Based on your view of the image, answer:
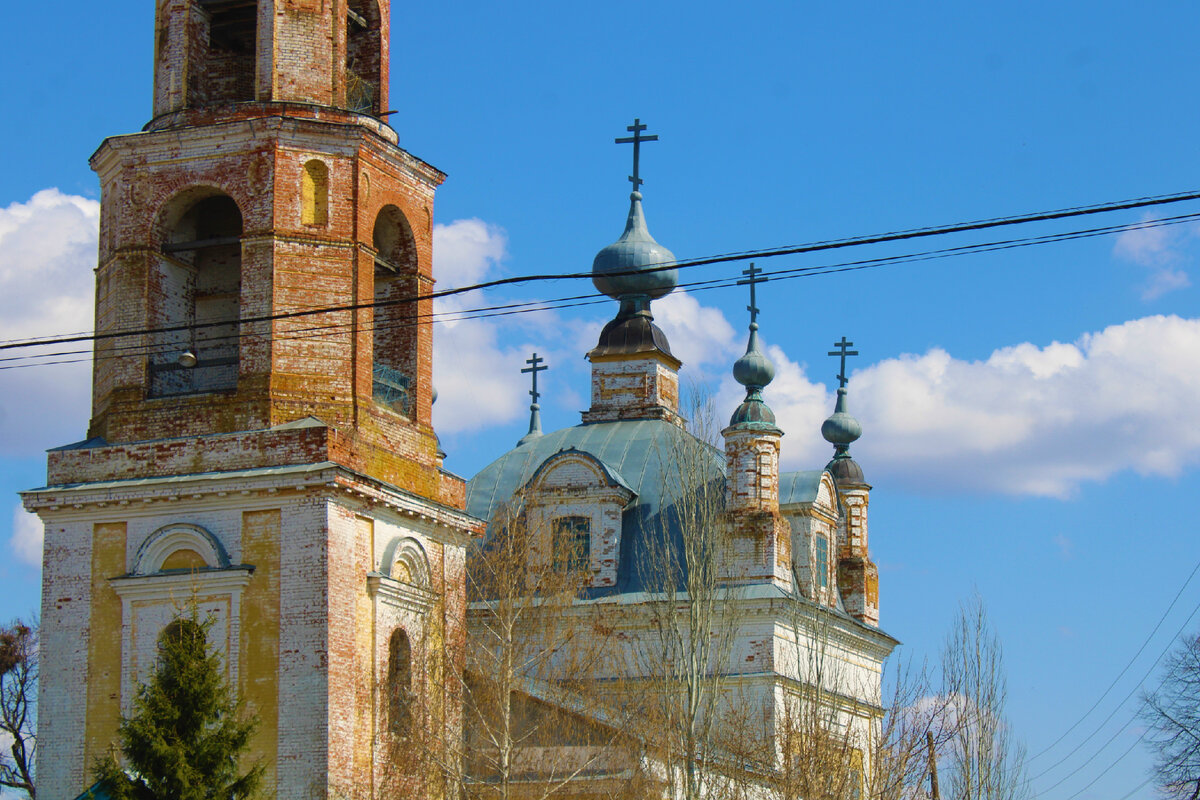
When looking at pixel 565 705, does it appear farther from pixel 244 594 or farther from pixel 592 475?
pixel 592 475

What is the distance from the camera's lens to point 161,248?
2392cm

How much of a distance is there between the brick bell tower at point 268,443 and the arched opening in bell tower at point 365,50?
0.59 ft

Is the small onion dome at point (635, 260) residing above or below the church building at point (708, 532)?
above

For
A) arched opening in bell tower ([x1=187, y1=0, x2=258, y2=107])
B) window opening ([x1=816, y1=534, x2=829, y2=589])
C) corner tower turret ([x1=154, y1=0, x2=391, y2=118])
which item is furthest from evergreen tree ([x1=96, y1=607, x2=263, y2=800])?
window opening ([x1=816, y1=534, x2=829, y2=589])

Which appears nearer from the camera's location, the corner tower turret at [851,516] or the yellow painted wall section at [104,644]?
the yellow painted wall section at [104,644]

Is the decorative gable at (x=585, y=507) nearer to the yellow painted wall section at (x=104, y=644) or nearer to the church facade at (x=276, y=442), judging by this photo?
the church facade at (x=276, y=442)

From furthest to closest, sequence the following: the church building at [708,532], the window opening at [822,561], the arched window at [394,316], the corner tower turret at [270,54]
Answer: the window opening at [822,561]
the church building at [708,532]
the arched window at [394,316]
the corner tower turret at [270,54]

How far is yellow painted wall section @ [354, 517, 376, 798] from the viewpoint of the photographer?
2233 cm

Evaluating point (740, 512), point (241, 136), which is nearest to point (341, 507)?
point (241, 136)

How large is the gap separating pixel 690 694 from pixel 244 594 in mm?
5780

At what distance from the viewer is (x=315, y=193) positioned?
23.8m

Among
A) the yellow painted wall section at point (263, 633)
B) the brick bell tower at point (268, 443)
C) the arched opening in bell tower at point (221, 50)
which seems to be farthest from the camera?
the arched opening in bell tower at point (221, 50)

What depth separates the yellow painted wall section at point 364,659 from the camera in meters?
22.3

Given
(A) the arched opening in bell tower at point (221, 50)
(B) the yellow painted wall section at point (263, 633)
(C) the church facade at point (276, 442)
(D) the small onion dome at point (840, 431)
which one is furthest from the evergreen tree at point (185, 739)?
(D) the small onion dome at point (840, 431)
